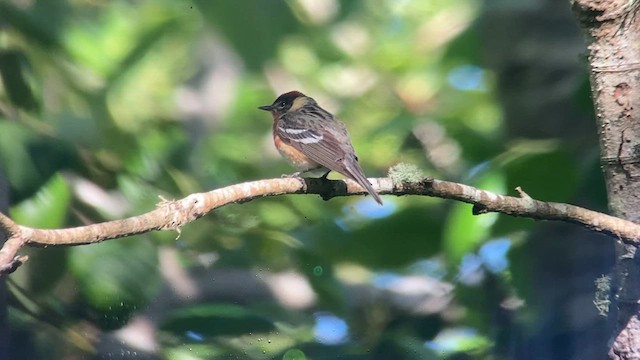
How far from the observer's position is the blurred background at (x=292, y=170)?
5.69ft

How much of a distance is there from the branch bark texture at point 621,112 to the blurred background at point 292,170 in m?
0.10

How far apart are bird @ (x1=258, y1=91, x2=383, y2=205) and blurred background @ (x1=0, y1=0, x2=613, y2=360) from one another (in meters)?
0.05

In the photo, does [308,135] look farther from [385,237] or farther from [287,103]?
[385,237]

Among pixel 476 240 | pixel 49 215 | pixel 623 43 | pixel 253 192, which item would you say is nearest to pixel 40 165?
pixel 49 215

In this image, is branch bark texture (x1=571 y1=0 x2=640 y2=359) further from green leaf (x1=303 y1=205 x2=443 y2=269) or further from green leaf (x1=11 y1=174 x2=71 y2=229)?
green leaf (x1=11 y1=174 x2=71 y2=229)

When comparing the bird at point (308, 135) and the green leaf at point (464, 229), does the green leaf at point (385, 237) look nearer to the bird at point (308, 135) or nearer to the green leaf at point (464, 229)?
the green leaf at point (464, 229)

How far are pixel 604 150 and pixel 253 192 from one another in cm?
86

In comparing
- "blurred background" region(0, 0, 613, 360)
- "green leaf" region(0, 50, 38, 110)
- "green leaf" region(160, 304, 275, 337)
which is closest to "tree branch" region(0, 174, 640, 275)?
"blurred background" region(0, 0, 613, 360)

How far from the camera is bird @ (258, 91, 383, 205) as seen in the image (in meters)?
1.66

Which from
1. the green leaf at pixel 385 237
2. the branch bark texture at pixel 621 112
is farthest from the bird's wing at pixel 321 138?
the branch bark texture at pixel 621 112

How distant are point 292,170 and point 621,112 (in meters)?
0.83

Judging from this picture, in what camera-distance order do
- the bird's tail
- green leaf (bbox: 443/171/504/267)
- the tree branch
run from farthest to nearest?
green leaf (bbox: 443/171/504/267)
the bird's tail
the tree branch

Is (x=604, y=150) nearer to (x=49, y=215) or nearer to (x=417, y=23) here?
(x=417, y=23)

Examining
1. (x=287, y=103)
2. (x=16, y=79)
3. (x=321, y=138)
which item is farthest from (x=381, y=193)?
(x=16, y=79)
